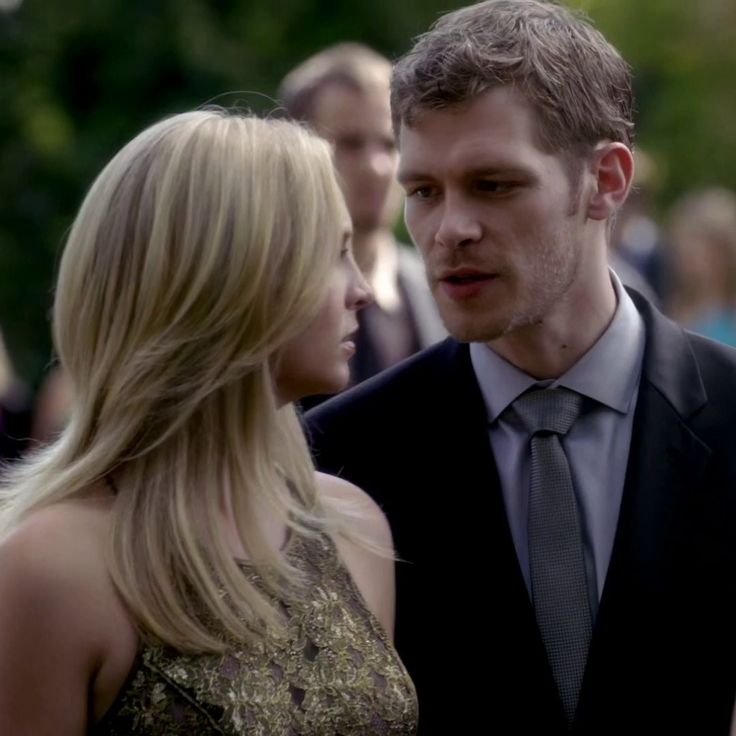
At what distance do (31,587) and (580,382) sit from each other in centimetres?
123

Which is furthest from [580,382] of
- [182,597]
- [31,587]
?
[31,587]

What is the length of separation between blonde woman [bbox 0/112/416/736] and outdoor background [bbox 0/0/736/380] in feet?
34.5

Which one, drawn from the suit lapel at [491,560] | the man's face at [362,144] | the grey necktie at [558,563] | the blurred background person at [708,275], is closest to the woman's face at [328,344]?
the suit lapel at [491,560]

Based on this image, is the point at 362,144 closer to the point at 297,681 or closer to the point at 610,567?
the point at 610,567

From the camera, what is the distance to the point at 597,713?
3.71 m

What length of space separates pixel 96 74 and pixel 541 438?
11219mm

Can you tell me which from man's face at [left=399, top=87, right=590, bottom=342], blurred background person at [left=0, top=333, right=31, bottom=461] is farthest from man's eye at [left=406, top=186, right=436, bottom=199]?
blurred background person at [left=0, top=333, right=31, bottom=461]

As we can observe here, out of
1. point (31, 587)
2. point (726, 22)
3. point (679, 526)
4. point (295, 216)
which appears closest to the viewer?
point (31, 587)

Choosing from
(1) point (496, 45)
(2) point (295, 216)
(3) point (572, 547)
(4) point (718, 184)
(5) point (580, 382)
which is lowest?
(4) point (718, 184)

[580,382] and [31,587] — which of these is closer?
[31,587]

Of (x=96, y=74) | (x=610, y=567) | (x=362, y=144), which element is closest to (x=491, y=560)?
(x=610, y=567)

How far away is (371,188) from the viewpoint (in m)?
6.07

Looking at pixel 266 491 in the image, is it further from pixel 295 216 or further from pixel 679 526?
pixel 679 526

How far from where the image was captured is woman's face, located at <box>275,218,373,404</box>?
3631 millimetres
